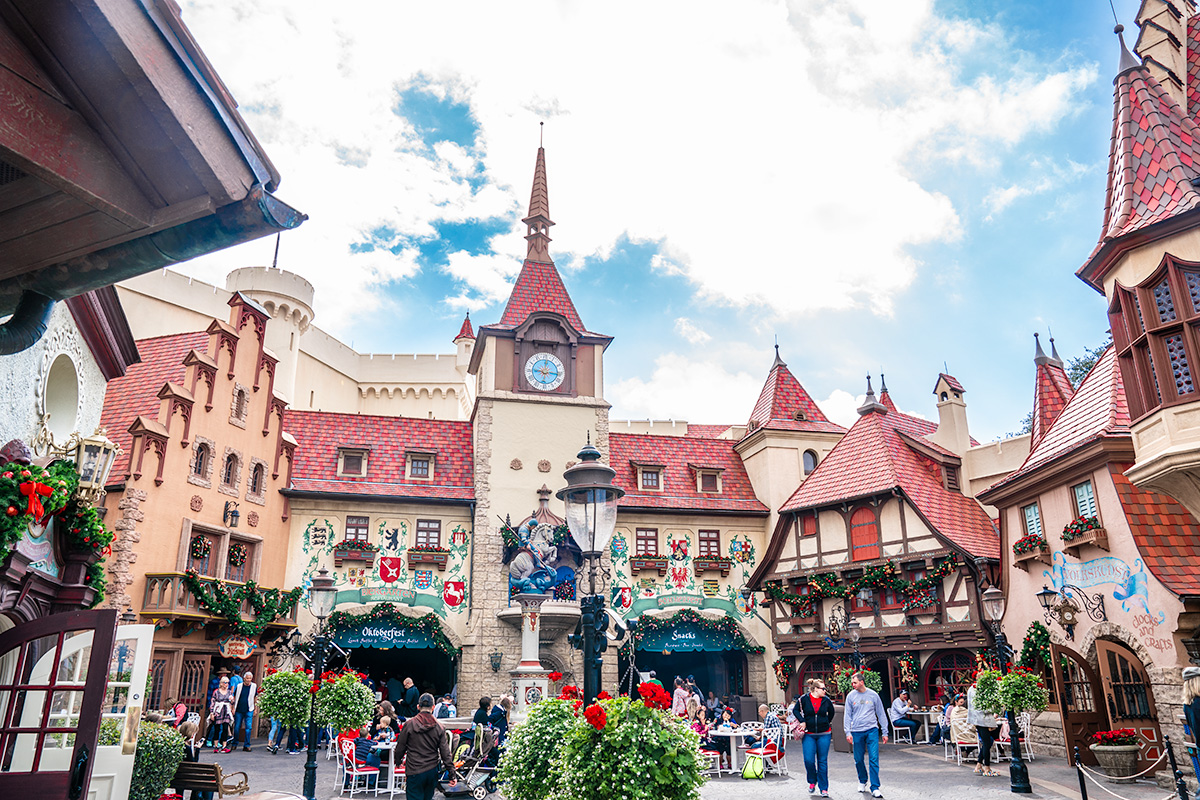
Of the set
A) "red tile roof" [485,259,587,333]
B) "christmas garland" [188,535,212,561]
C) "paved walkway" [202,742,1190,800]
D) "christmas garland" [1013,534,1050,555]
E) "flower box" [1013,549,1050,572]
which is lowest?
"paved walkway" [202,742,1190,800]

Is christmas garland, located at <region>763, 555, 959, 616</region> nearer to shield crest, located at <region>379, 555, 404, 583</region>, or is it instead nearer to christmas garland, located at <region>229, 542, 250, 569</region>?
shield crest, located at <region>379, 555, 404, 583</region>

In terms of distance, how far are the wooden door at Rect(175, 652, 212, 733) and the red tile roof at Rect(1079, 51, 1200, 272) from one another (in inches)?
858

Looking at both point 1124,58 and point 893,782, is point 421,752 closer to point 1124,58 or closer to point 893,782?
point 893,782

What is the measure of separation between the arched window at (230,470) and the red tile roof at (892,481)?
16887 millimetres

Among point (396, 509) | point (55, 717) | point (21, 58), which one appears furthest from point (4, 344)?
point (396, 509)

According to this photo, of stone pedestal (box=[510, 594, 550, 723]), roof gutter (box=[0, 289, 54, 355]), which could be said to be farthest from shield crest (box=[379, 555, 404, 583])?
roof gutter (box=[0, 289, 54, 355])

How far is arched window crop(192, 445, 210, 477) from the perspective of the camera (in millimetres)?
22862

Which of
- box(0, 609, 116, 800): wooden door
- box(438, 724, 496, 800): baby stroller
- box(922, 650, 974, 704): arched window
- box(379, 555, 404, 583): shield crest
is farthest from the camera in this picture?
box(379, 555, 404, 583): shield crest

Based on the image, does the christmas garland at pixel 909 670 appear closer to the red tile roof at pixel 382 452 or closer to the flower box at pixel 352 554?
the red tile roof at pixel 382 452

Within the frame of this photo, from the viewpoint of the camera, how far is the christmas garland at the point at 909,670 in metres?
23.7

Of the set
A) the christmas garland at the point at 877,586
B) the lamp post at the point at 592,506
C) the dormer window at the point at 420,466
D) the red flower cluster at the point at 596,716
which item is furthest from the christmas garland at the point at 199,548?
the red flower cluster at the point at 596,716

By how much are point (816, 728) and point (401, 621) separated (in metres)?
16.9

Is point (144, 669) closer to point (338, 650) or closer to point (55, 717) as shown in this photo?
point (55, 717)

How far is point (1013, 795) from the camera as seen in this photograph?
1298cm
